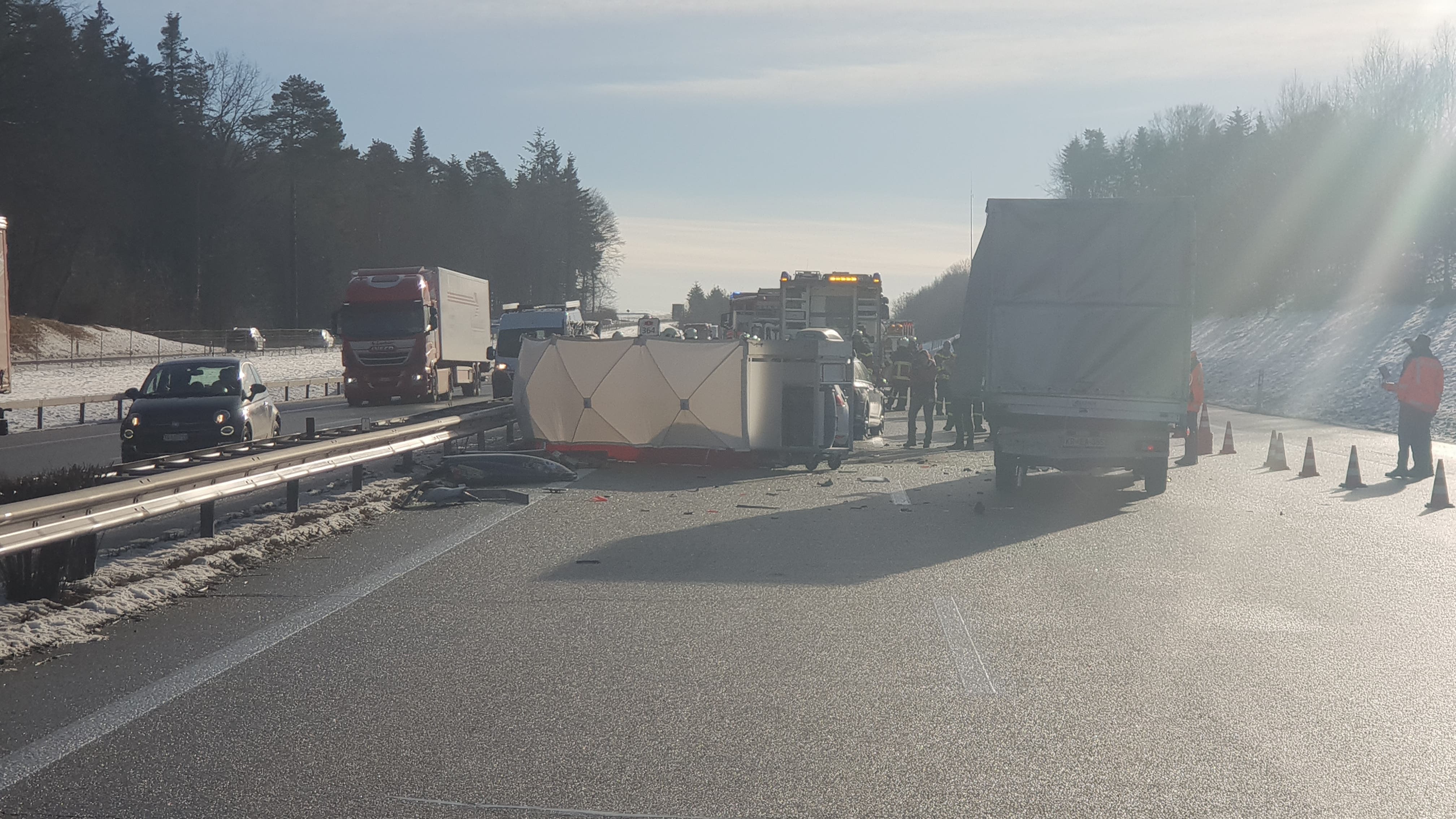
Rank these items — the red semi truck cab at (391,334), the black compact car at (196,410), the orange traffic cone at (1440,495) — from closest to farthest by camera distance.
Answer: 1. the orange traffic cone at (1440,495)
2. the black compact car at (196,410)
3. the red semi truck cab at (391,334)

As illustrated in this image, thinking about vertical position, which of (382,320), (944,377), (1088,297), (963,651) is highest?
(382,320)

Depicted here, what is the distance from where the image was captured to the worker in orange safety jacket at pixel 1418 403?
17.4 metres

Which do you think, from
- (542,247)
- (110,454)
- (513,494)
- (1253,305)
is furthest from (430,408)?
(542,247)

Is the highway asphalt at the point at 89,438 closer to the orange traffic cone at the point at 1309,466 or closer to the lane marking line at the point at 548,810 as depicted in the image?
the lane marking line at the point at 548,810

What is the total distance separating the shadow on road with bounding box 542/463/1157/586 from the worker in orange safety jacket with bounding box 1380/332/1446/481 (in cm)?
475

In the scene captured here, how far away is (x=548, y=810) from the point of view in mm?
4488

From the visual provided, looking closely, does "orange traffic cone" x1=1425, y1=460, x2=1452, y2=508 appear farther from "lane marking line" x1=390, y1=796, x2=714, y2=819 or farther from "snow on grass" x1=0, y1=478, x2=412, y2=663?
"lane marking line" x1=390, y1=796, x2=714, y2=819

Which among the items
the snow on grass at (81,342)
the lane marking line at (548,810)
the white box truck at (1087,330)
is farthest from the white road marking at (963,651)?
the snow on grass at (81,342)

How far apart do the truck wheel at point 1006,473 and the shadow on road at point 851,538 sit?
0.18 meters

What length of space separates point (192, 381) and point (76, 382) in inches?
922

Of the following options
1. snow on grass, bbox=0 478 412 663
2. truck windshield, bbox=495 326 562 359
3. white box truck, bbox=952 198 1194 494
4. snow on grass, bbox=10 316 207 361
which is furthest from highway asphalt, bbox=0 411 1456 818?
snow on grass, bbox=10 316 207 361

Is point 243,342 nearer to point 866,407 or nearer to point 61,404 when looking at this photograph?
point 61,404

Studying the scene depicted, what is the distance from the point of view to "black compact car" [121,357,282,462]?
17.2 metres

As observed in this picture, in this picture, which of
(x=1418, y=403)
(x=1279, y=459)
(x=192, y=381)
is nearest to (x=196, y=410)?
(x=192, y=381)
